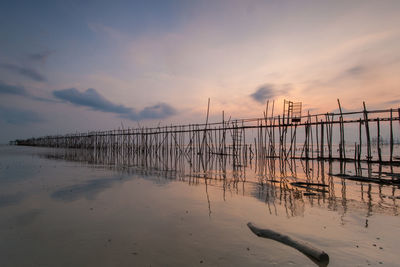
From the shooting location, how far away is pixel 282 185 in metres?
8.86

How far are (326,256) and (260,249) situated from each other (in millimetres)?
948

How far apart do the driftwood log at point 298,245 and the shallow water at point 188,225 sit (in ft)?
0.38

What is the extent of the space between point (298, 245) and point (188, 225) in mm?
2130

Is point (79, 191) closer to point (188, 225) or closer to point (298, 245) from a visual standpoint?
point (188, 225)

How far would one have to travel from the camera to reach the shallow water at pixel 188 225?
3260 mm

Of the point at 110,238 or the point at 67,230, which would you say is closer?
the point at 110,238

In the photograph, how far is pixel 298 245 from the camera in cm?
351

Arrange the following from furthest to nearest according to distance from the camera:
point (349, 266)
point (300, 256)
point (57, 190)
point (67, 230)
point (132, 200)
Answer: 1. point (57, 190)
2. point (132, 200)
3. point (67, 230)
4. point (300, 256)
5. point (349, 266)

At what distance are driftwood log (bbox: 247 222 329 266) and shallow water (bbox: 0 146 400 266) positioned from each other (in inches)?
4.6

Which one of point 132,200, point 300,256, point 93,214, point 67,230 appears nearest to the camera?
point 300,256

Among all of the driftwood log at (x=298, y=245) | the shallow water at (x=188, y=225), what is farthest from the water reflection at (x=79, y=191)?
the driftwood log at (x=298, y=245)

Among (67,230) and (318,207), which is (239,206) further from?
(67,230)

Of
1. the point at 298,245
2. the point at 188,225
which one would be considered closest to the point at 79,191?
the point at 188,225

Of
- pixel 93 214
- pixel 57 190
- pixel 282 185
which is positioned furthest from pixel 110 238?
pixel 282 185
